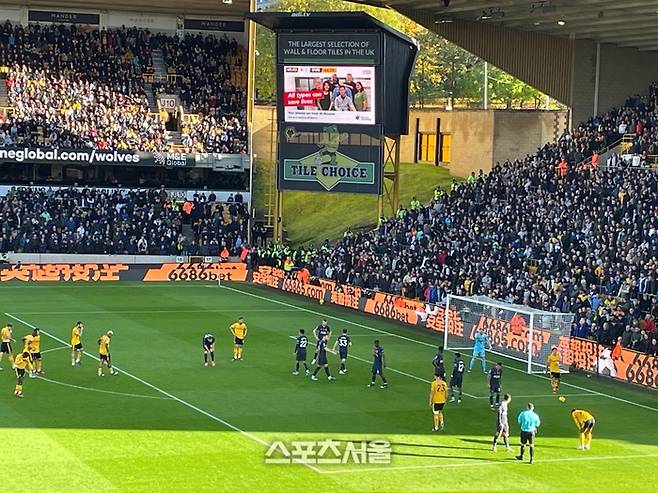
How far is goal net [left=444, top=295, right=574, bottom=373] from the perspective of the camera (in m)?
38.2

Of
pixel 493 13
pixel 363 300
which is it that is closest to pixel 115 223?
pixel 363 300

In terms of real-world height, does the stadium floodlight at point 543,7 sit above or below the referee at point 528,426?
above

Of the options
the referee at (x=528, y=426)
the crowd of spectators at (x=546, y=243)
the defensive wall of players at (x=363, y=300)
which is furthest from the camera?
the crowd of spectators at (x=546, y=243)

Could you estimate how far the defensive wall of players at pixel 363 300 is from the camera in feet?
121

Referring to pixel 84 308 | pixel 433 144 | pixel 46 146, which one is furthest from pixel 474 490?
pixel 433 144

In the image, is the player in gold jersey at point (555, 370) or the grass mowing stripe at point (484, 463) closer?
the grass mowing stripe at point (484, 463)

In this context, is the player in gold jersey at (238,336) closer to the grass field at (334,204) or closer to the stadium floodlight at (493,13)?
the stadium floodlight at (493,13)

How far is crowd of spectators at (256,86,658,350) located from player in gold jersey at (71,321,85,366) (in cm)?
1530

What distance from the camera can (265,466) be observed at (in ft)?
82.8

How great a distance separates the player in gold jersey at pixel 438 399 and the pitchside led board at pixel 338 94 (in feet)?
92.1

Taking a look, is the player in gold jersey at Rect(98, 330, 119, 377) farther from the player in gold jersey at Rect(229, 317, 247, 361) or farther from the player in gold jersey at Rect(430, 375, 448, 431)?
the player in gold jersey at Rect(430, 375, 448, 431)

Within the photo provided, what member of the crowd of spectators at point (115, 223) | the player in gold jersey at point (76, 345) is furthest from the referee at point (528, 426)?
the crowd of spectators at point (115, 223)

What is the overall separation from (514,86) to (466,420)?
205 feet

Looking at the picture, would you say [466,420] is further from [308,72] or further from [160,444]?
[308,72]
